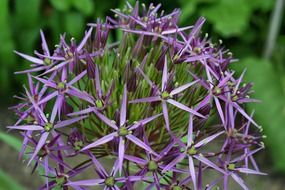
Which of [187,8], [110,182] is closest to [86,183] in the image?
[110,182]

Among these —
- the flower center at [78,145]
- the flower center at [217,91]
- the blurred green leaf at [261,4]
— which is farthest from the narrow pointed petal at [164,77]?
the blurred green leaf at [261,4]

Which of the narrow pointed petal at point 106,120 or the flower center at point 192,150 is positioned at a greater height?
the narrow pointed petal at point 106,120

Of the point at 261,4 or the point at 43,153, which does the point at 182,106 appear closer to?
the point at 43,153

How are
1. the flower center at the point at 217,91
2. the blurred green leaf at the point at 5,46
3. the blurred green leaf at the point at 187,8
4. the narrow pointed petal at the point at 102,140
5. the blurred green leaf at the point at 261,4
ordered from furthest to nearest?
the blurred green leaf at the point at 261,4 < the blurred green leaf at the point at 187,8 < the blurred green leaf at the point at 5,46 < the flower center at the point at 217,91 < the narrow pointed petal at the point at 102,140

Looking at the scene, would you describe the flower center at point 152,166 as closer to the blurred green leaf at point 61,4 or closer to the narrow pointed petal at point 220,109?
the narrow pointed petal at point 220,109

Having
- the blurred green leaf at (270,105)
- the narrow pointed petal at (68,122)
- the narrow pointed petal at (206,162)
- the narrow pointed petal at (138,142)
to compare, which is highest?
the blurred green leaf at (270,105)

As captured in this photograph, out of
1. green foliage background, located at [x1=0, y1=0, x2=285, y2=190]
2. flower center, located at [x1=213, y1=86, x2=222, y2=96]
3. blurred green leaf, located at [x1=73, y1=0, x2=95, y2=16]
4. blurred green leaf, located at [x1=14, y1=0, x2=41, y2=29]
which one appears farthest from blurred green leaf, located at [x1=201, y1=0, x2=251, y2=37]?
flower center, located at [x1=213, y1=86, x2=222, y2=96]

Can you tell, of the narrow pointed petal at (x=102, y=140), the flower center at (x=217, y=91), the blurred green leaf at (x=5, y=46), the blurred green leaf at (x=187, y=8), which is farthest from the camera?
the blurred green leaf at (x=187, y=8)

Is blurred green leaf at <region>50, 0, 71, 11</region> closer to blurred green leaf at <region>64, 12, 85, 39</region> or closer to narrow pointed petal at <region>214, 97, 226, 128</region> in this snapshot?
blurred green leaf at <region>64, 12, 85, 39</region>
